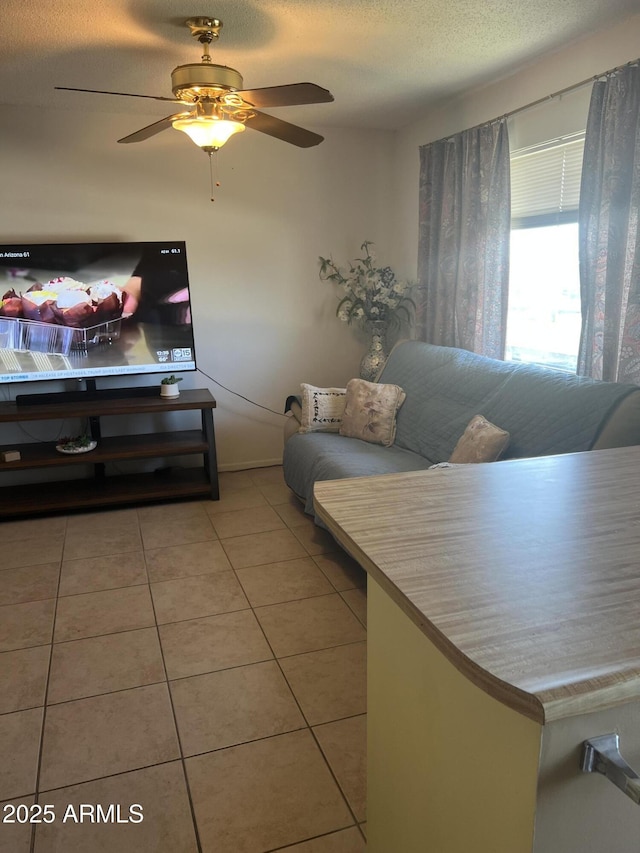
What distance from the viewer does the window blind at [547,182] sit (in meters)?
2.85

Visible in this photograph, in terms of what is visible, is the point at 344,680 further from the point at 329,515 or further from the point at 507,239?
the point at 507,239

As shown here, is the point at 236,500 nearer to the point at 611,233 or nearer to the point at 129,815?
the point at 129,815

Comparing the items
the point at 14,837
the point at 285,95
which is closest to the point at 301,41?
the point at 285,95

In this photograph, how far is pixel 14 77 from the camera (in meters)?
3.04

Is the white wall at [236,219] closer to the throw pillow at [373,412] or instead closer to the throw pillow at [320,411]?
the throw pillow at [320,411]

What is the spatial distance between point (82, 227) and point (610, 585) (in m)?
3.82

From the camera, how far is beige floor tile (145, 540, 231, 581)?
2.96 m

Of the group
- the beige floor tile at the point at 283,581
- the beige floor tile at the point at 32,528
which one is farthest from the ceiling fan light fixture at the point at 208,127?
the beige floor tile at the point at 32,528

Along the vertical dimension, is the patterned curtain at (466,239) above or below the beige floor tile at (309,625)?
above

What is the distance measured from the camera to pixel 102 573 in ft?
9.73

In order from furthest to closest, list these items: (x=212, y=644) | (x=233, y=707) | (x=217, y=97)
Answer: (x=212, y=644) → (x=217, y=97) → (x=233, y=707)

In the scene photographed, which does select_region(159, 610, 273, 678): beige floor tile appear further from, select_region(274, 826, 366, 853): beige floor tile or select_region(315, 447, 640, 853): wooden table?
select_region(315, 447, 640, 853): wooden table

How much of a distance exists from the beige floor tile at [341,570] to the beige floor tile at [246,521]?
0.47 metres

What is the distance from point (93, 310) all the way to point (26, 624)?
6.35 ft
